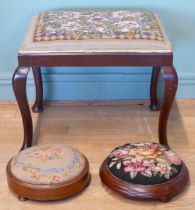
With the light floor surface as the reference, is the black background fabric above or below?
above

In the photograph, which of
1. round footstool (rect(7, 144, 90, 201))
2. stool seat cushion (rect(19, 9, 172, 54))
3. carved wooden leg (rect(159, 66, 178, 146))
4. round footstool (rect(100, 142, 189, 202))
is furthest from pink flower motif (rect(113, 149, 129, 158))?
stool seat cushion (rect(19, 9, 172, 54))

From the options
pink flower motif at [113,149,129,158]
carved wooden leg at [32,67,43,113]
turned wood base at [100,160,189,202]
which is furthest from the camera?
carved wooden leg at [32,67,43,113]

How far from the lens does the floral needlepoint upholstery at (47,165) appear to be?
146 cm

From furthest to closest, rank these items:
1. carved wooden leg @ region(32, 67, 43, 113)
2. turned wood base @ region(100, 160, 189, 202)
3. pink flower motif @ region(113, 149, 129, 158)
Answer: carved wooden leg @ region(32, 67, 43, 113) < pink flower motif @ region(113, 149, 129, 158) < turned wood base @ region(100, 160, 189, 202)

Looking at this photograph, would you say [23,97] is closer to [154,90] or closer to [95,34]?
[95,34]

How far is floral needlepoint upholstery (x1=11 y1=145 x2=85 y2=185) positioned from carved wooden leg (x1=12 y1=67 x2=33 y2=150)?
159mm

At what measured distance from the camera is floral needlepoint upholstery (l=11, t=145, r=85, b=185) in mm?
1460

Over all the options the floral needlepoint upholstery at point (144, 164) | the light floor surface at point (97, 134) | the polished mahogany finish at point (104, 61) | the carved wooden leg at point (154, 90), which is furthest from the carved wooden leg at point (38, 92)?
the floral needlepoint upholstery at point (144, 164)

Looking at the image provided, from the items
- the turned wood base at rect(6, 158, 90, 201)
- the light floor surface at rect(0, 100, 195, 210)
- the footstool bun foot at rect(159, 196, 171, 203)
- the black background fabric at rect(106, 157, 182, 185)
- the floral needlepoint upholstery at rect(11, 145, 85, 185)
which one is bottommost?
the light floor surface at rect(0, 100, 195, 210)

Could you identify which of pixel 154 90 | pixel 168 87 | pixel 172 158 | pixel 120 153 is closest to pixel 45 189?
pixel 120 153

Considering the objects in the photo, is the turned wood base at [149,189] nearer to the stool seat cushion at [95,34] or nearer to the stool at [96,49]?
the stool at [96,49]

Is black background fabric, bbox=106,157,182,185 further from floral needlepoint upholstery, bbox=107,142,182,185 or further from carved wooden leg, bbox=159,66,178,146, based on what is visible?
carved wooden leg, bbox=159,66,178,146

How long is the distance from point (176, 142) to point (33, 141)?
59 centimetres

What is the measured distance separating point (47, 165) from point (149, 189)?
1.13 feet
